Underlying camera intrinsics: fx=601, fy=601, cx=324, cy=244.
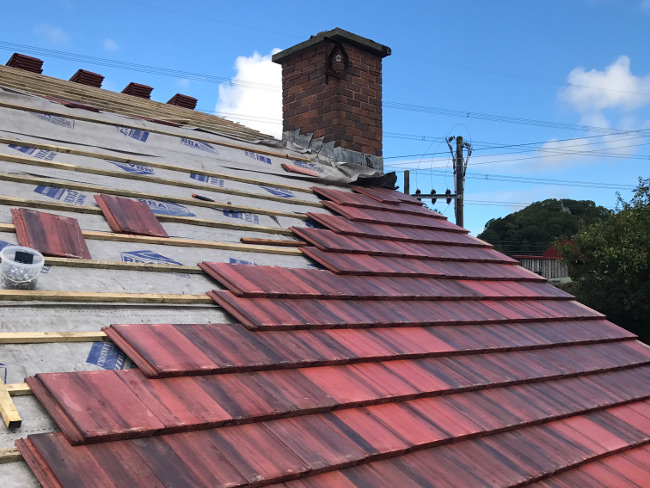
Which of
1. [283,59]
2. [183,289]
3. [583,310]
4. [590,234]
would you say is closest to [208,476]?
[183,289]

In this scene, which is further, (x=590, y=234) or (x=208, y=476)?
(x=590, y=234)

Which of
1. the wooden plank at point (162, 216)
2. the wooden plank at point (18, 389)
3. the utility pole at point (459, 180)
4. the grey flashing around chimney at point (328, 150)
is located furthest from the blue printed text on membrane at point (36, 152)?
the utility pole at point (459, 180)

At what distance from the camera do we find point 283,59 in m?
7.34

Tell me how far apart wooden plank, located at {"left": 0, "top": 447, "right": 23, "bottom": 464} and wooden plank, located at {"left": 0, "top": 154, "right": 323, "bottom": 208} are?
2.58 metres

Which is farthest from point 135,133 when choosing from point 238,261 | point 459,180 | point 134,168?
point 459,180

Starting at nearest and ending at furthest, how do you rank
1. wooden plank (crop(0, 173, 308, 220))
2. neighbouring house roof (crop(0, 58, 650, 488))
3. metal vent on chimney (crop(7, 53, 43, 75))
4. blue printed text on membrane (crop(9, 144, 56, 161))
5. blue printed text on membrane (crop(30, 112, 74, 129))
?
neighbouring house roof (crop(0, 58, 650, 488)) → wooden plank (crop(0, 173, 308, 220)) → blue printed text on membrane (crop(9, 144, 56, 161)) → blue printed text on membrane (crop(30, 112, 74, 129)) → metal vent on chimney (crop(7, 53, 43, 75))

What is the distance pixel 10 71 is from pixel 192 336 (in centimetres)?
519

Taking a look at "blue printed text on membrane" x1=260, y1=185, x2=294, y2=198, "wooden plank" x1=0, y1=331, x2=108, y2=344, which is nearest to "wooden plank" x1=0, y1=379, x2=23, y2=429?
"wooden plank" x1=0, y1=331, x2=108, y2=344

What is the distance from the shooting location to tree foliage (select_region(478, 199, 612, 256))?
49625 mm

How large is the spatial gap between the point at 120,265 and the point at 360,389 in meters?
1.36

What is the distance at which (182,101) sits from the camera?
28.6ft

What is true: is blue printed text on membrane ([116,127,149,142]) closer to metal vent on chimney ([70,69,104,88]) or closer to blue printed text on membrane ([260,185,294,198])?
blue printed text on membrane ([260,185,294,198])

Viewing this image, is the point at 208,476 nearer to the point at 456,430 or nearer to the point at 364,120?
the point at 456,430

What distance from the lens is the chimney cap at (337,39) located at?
6.77 meters
